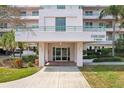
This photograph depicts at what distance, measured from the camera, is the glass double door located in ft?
119

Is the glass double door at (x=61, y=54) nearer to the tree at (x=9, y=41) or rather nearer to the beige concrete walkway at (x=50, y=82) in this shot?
the tree at (x=9, y=41)

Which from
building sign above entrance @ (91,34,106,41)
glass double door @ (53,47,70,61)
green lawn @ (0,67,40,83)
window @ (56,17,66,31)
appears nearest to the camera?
green lawn @ (0,67,40,83)

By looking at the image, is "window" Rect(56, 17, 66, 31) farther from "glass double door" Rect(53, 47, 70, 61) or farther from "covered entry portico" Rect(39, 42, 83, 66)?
"glass double door" Rect(53, 47, 70, 61)

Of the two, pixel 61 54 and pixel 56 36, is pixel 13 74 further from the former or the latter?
pixel 61 54

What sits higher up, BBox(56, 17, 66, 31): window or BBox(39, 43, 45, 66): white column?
BBox(56, 17, 66, 31): window

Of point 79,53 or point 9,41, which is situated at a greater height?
point 9,41

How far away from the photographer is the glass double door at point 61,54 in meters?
36.4

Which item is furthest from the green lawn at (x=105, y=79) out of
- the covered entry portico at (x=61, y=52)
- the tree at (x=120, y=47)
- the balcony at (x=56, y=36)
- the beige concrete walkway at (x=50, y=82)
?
the tree at (x=120, y=47)

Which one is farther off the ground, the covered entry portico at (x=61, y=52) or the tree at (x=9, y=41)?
the tree at (x=9, y=41)

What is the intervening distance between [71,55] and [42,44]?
626cm

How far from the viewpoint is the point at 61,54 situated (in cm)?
3644

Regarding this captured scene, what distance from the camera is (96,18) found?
5891cm

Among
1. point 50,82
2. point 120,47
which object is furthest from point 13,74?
point 120,47

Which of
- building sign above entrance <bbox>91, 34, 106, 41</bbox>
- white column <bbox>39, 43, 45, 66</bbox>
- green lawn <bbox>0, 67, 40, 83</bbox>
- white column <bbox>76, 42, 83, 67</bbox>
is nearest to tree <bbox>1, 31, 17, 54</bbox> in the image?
white column <bbox>39, 43, 45, 66</bbox>
